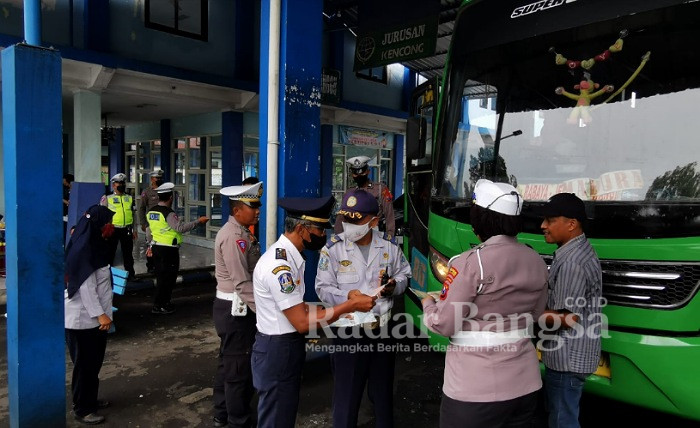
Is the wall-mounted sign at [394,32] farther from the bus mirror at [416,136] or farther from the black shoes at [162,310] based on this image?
the black shoes at [162,310]

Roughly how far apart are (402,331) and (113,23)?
25.0ft

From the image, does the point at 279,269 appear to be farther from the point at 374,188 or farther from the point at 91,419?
the point at 374,188

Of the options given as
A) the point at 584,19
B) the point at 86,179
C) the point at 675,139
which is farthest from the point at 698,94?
the point at 86,179

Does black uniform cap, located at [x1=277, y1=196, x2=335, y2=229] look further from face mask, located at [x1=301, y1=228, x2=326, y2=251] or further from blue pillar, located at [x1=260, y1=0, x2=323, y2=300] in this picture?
blue pillar, located at [x1=260, y1=0, x2=323, y2=300]

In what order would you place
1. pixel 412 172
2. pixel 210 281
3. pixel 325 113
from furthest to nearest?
pixel 325 113, pixel 210 281, pixel 412 172

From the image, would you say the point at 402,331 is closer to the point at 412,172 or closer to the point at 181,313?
the point at 412,172

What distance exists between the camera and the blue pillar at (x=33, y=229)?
276 cm

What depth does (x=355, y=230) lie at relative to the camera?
2895 mm

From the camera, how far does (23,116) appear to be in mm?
2748

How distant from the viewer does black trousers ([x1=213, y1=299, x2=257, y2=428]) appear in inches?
128

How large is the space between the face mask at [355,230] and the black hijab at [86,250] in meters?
1.85

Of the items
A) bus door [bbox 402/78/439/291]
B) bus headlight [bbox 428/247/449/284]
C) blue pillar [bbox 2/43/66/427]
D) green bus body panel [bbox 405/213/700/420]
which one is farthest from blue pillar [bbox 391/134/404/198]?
blue pillar [bbox 2/43/66/427]

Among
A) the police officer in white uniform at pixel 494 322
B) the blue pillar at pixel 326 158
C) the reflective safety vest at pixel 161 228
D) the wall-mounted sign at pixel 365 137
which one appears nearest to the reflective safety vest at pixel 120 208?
the reflective safety vest at pixel 161 228

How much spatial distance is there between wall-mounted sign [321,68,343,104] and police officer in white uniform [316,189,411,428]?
916cm
